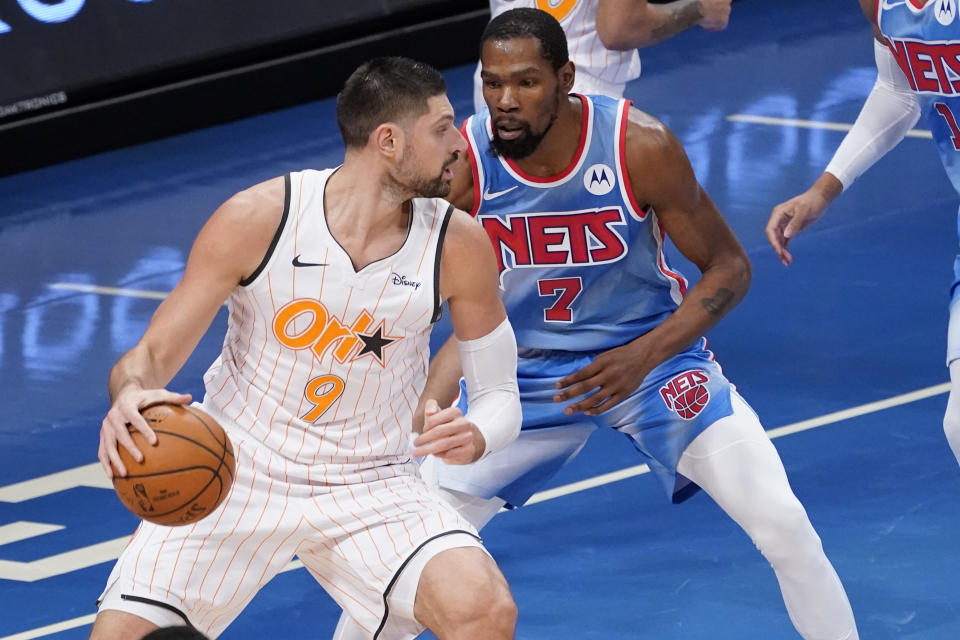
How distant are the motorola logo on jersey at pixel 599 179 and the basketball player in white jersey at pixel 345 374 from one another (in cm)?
72

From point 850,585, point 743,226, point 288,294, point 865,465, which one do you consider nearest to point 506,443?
point 288,294

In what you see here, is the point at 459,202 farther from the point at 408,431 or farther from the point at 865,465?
the point at 865,465

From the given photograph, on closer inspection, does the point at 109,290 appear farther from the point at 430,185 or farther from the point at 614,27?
the point at 430,185

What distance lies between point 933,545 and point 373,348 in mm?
2378

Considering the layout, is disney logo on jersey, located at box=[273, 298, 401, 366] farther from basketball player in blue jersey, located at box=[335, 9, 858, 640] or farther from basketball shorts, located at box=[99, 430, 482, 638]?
basketball player in blue jersey, located at box=[335, 9, 858, 640]

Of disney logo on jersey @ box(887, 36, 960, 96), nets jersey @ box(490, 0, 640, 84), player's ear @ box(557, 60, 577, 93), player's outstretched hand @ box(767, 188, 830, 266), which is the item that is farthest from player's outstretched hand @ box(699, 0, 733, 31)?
player's ear @ box(557, 60, 577, 93)

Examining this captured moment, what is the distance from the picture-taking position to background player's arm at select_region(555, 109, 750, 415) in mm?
5324

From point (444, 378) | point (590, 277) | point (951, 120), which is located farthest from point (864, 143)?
point (444, 378)

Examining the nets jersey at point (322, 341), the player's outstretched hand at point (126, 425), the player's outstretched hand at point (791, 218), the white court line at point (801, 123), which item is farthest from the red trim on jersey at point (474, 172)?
the white court line at point (801, 123)

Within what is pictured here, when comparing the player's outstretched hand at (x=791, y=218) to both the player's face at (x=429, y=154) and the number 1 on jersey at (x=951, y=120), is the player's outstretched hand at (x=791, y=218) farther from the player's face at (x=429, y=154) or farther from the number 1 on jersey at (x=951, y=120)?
the player's face at (x=429, y=154)

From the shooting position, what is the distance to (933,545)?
613 cm

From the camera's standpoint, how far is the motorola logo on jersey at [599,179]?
5.41 meters

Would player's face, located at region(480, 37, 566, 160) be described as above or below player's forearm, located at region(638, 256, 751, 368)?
above

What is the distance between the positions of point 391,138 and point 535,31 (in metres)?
0.88
